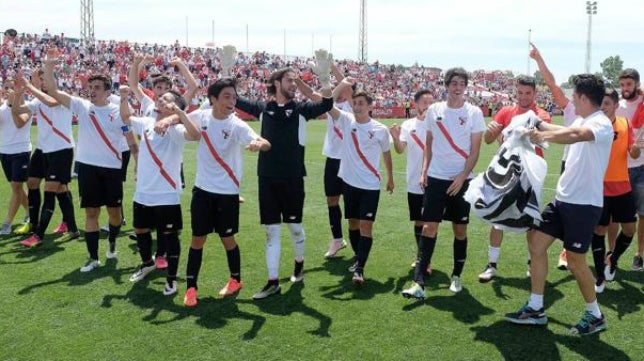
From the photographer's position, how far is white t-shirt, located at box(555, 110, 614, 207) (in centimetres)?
456

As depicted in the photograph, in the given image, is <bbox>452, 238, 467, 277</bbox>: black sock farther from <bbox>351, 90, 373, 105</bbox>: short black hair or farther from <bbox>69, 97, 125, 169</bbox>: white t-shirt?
<bbox>69, 97, 125, 169</bbox>: white t-shirt

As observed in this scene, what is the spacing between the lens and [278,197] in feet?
19.2

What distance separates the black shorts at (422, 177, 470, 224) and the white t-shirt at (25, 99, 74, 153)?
202 inches

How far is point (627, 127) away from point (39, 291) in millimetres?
6272

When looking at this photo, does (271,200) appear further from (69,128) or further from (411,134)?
(69,128)

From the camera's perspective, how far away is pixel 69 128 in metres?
7.99

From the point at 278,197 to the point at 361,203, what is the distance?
1003 millimetres

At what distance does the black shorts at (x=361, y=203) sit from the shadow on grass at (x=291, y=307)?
3.59 ft

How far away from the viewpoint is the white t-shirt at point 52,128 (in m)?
7.84

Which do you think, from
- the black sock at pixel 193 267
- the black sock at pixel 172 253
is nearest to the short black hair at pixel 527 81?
the black sock at pixel 193 267

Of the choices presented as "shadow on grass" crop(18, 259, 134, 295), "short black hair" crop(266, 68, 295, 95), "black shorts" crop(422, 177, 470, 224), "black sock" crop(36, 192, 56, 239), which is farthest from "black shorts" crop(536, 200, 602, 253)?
"black sock" crop(36, 192, 56, 239)

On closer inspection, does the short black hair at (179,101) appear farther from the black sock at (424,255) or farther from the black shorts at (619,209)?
the black shorts at (619,209)

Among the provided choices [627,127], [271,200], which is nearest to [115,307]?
[271,200]

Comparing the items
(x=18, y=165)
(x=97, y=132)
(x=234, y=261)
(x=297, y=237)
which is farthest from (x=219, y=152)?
(x=18, y=165)
